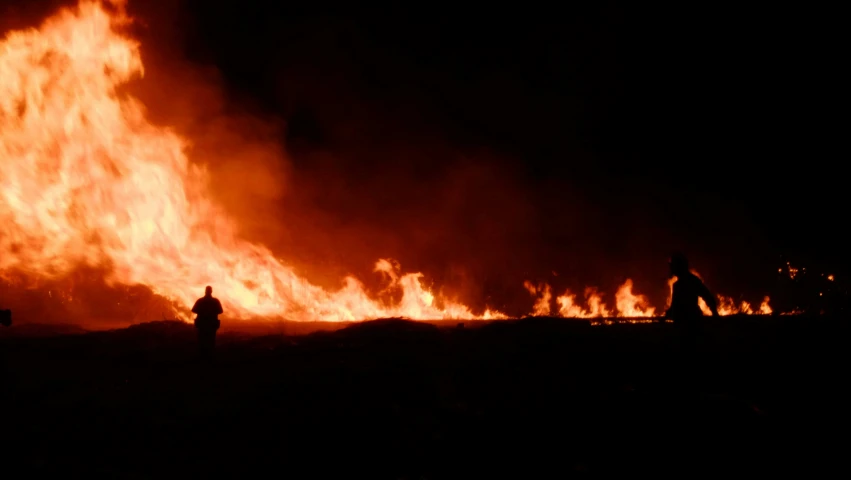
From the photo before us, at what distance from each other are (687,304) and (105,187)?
62.5 ft

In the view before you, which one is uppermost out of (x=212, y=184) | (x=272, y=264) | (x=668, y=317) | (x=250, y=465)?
(x=212, y=184)

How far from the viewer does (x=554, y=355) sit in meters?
10.5

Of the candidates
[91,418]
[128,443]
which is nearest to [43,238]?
[91,418]

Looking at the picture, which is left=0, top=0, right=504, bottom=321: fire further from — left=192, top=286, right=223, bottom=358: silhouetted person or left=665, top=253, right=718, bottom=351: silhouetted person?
left=665, top=253, right=718, bottom=351: silhouetted person

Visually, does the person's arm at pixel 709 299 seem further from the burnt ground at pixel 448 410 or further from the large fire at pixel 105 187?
the large fire at pixel 105 187

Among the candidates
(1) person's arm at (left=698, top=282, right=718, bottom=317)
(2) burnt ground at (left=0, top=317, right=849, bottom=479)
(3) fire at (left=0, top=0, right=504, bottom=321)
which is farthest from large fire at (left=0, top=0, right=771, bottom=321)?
(1) person's arm at (left=698, top=282, right=718, bottom=317)

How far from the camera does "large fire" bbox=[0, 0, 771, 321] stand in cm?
1659

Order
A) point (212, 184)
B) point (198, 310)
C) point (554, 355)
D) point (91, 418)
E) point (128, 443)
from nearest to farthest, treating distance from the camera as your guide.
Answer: point (128, 443) → point (91, 418) → point (554, 355) → point (198, 310) → point (212, 184)

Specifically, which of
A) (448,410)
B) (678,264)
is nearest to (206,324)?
(448,410)

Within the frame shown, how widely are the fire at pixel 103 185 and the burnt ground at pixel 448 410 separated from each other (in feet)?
23.0

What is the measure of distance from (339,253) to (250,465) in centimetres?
2066

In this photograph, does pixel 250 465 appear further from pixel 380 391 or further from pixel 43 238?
pixel 43 238

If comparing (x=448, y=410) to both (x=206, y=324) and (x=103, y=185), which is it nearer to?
(x=206, y=324)

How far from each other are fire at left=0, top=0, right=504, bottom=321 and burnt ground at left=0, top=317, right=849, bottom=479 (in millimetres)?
7009
